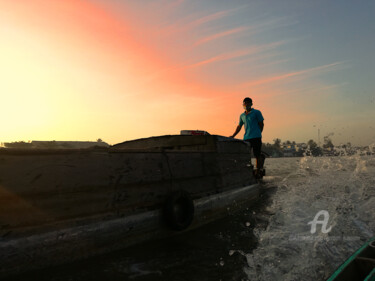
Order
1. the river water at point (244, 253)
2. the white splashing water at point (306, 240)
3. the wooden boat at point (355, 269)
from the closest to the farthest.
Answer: the wooden boat at point (355, 269)
the river water at point (244, 253)
the white splashing water at point (306, 240)

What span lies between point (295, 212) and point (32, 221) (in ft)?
18.5

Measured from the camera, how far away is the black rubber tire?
4148mm

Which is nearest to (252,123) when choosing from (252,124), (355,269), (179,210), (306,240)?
(252,124)

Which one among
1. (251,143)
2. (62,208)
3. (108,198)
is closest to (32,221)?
(62,208)

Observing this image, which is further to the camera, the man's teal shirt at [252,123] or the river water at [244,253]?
the man's teal shirt at [252,123]

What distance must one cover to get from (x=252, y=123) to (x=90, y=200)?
6.10 metres

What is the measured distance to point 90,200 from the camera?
10.6 ft

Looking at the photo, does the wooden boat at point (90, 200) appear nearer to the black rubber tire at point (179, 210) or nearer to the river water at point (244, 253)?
the black rubber tire at point (179, 210)

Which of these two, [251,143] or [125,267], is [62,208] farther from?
[251,143]

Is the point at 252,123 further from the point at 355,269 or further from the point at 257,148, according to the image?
the point at 355,269

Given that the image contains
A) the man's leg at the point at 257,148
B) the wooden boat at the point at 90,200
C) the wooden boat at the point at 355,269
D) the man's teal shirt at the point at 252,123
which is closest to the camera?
the wooden boat at the point at 355,269

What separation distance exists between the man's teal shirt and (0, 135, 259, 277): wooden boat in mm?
3463

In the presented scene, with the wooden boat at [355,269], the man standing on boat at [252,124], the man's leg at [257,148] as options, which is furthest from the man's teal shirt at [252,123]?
the wooden boat at [355,269]

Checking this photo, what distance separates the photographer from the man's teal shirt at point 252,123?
324 inches
